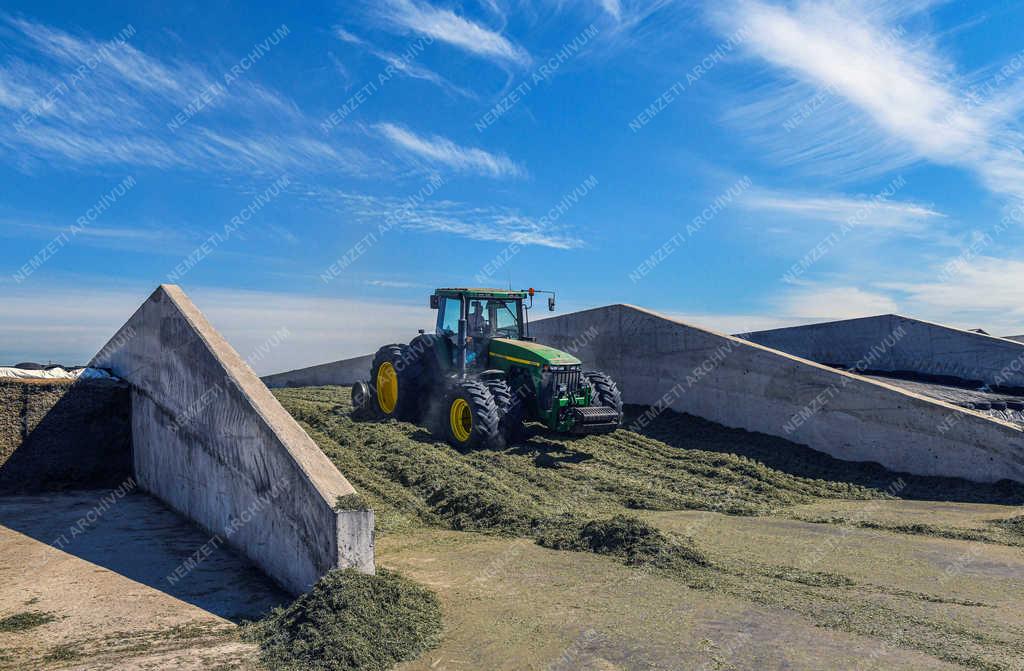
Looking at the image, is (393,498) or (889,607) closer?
(889,607)

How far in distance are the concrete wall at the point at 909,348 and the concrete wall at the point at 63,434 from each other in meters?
15.0

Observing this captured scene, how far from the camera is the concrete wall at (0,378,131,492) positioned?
908cm

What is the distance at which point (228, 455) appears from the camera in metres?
6.35

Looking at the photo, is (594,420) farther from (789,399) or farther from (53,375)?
(53,375)

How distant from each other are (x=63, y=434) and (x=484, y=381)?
233 inches

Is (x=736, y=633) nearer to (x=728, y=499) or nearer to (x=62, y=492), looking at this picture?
(x=728, y=499)

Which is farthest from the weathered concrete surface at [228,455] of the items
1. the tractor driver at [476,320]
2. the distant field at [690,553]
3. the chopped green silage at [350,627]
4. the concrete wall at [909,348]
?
the concrete wall at [909,348]

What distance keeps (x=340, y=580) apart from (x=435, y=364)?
7.19 meters

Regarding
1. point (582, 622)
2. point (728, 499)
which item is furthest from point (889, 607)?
point (728, 499)

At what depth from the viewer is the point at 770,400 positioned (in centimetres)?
1117

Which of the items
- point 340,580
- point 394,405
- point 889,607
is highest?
point 394,405

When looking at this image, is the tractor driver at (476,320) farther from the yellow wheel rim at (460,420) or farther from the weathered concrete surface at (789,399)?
the weathered concrete surface at (789,399)

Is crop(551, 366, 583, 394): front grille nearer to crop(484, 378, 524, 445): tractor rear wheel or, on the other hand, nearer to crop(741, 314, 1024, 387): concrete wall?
crop(484, 378, 524, 445): tractor rear wheel

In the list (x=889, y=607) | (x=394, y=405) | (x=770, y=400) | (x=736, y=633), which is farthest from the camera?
(x=394, y=405)
